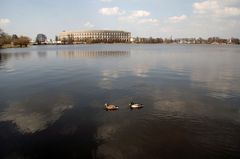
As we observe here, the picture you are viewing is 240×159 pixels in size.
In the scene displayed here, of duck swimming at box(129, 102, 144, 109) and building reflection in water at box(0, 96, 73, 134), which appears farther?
duck swimming at box(129, 102, 144, 109)

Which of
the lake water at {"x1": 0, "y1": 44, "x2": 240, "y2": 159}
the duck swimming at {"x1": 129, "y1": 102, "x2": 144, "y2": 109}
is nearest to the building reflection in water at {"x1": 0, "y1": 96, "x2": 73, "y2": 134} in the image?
the lake water at {"x1": 0, "y1": 44, "x2": 240, "y2": 159}

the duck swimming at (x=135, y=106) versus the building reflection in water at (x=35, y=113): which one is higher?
the duck swimming at (x=135, y=106)

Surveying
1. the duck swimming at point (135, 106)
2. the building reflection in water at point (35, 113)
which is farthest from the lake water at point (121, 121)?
the duck swimming at point (135, 106)

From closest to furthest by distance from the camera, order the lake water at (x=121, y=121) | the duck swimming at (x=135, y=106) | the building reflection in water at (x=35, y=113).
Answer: the lake water at (x=121, y=121) < the building reflection in water at (x=35, y=113) < the duck swimming at (x=135, y=106)

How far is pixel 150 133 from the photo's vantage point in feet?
66.5

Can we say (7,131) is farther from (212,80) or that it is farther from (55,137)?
(212,80)

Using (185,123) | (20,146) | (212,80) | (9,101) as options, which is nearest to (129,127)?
(185,123)

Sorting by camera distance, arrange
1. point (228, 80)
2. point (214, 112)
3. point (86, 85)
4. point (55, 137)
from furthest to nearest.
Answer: point (228, 80), point (86, 85), point (214, 112), point (55, 137)

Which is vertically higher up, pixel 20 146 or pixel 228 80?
pixel 228 80

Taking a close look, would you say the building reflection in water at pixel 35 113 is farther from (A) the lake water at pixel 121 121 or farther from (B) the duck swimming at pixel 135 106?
(B) the duck swimming at pixel 135 106

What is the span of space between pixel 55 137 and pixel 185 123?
1219 cm

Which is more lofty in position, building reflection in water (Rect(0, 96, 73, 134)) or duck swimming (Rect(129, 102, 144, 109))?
duck swimming (Rect(129, 102, 144, 109))

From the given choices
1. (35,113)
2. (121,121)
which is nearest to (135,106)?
(121,121)

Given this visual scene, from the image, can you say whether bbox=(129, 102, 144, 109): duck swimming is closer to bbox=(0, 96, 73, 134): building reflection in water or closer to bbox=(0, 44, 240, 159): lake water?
bbox=(0, 44, 240, 159): lake water
